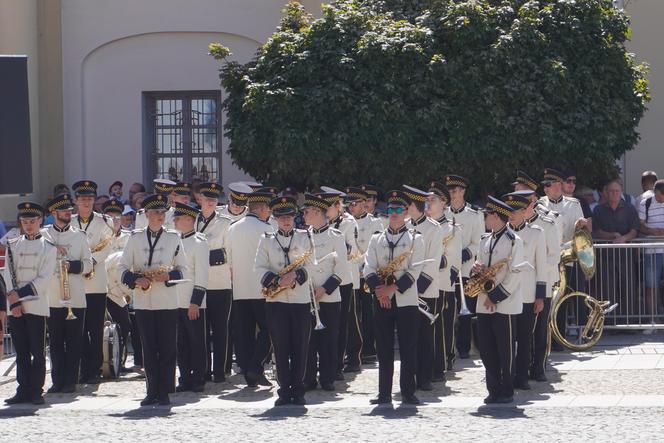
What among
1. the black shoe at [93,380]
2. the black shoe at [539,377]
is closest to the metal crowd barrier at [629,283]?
the black shoe at [539,377]

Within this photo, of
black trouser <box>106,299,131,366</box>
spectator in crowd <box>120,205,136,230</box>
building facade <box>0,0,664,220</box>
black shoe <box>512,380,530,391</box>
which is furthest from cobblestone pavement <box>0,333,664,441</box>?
building facade <box>0,0,664,220</box>

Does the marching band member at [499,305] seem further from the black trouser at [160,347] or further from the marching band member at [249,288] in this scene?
the black trouser at [160,347]

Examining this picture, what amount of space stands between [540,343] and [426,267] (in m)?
1.67

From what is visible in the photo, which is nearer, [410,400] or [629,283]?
[410,400]

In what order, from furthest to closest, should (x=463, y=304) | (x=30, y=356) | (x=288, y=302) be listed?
(x=463, y=304), (x=30, y=356), (x=288, y=302)

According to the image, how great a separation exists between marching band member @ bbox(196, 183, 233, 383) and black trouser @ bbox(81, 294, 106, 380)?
1116 millimetres

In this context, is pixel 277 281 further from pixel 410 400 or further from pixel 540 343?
pixel 540 343

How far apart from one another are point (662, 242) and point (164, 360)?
7130mm

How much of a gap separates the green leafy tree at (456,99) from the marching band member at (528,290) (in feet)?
16.7

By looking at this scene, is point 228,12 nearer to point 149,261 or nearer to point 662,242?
point 662,242

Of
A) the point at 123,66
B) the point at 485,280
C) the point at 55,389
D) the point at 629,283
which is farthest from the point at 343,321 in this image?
the point at 123,66

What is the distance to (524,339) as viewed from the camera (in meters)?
13.3

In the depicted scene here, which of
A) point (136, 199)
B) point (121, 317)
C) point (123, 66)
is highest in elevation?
point (123, 66)

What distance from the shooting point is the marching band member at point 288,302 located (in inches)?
497
